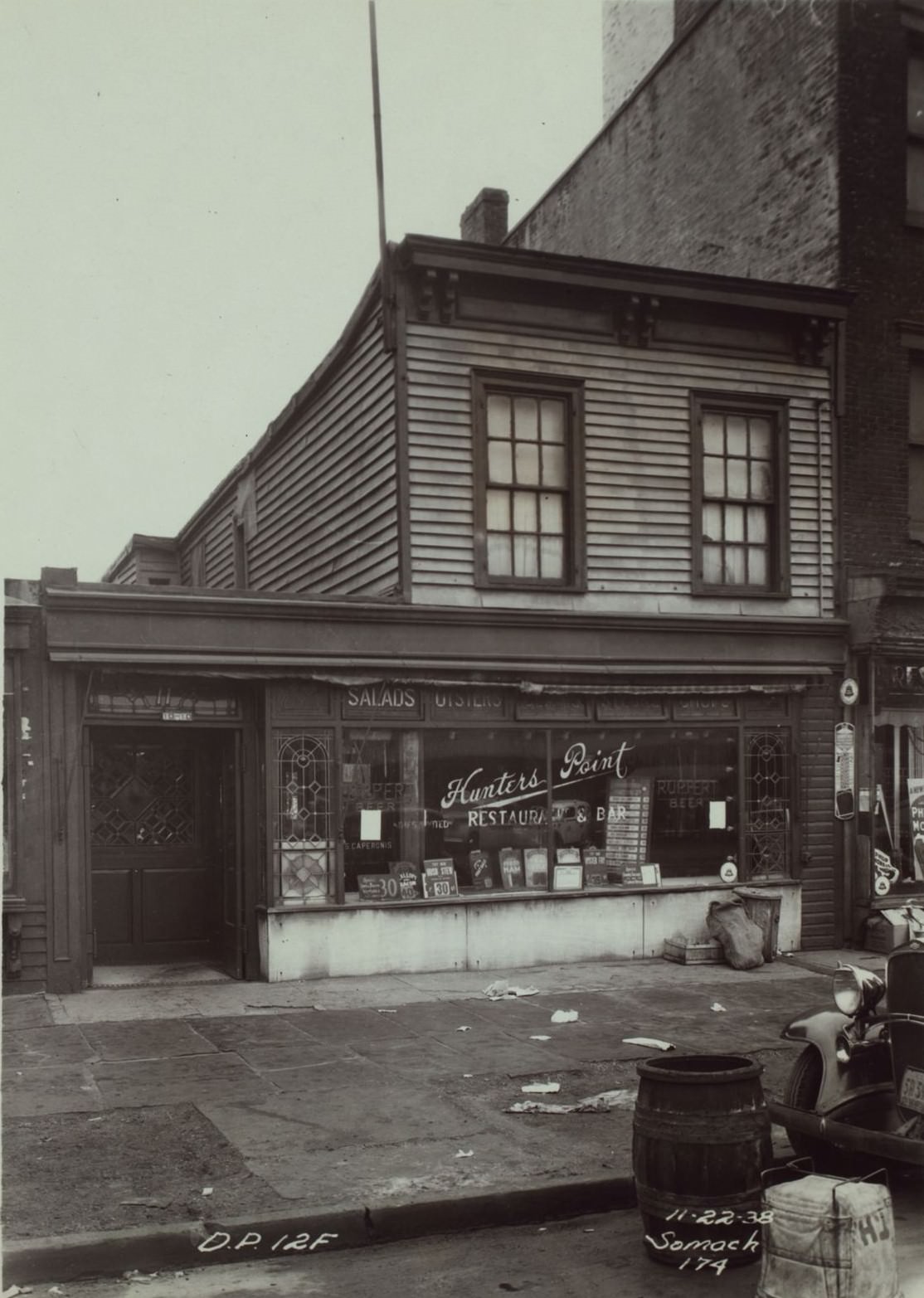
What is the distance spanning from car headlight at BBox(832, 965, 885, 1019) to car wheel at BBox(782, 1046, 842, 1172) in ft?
0.99

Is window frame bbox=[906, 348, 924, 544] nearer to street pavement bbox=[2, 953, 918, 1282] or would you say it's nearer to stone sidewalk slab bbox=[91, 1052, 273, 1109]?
street pavement bbox=[2, 953, 918, 1282]

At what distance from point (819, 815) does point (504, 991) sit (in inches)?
189

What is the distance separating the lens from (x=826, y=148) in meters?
15.2

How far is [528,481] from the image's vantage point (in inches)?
536

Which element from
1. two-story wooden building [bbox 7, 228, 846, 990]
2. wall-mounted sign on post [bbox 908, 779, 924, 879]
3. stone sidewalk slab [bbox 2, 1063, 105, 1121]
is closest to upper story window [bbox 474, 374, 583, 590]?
two-story wooden building [bbox 7, 228, 846, 990]

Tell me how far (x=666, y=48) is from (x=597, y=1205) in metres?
18.0

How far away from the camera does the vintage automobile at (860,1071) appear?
6.45 meters

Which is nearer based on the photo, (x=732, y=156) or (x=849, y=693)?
(x=849, y=693)

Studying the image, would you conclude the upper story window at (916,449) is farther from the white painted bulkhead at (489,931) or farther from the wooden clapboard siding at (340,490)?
the wooden clapboard siding at (340,490)

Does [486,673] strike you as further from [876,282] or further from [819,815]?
[876,282]

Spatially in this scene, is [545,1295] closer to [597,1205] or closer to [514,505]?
[597,1205]

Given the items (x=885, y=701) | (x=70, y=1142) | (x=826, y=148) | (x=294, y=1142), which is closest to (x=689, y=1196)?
(x=294, y=1142)

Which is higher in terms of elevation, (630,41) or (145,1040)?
(630,41)

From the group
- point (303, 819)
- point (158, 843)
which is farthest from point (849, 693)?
point (158, 843)
